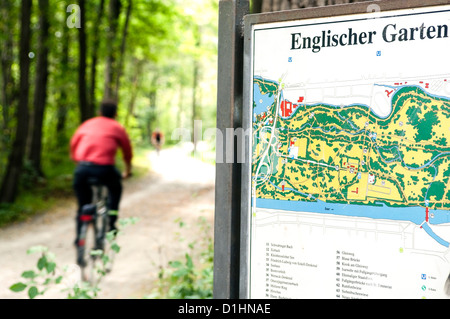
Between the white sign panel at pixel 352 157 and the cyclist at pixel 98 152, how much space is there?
12.9ft

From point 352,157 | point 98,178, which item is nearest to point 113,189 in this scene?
point 98,178

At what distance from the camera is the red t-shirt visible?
5.87 m

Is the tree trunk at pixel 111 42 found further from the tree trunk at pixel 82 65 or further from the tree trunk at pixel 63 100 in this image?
the tree trunk at pixel 63 100

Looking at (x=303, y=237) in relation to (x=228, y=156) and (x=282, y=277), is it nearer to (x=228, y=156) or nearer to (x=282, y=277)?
(x=282, y=277)

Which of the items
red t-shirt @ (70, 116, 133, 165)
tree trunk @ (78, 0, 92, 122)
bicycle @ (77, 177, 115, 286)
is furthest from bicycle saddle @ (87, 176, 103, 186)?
tree trunk @ (78, 0, 92, 122)

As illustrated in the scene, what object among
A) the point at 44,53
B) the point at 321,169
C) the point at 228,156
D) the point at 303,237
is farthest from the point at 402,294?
the point at 44,53

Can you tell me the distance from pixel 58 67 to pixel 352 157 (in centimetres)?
1636

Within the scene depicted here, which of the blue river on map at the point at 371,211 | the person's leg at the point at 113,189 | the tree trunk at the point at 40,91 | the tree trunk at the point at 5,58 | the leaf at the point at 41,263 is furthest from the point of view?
the tree trunk at the point at 40,91

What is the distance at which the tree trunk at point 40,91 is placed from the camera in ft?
43.9

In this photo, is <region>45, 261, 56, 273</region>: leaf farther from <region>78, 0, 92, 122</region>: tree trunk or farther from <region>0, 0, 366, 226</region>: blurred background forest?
<region>78, 0, 92, 122</region>: tree trunk

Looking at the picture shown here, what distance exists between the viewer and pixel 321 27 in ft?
7.34

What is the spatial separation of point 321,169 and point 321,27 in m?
0.71

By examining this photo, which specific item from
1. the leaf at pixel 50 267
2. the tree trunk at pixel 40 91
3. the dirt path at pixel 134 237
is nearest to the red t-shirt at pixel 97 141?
the dirt path at pixel 134 237

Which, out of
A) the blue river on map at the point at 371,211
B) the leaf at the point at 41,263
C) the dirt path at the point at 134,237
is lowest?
the dirt path at the point at 134,237
